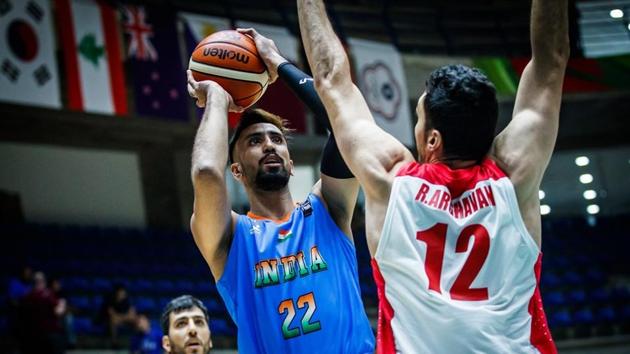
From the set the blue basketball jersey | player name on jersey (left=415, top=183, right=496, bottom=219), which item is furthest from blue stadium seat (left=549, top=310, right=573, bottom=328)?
player name on jersey (left=415, top=183, right=496, bottom=219)

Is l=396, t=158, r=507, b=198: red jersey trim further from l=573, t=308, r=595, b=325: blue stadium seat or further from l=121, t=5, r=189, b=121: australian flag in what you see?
l=573, t=308, r=595, b=325: blue stadium seat

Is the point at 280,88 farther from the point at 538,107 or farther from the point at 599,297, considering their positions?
the point at 538,107

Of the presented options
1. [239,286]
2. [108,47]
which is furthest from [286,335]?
[108,47]

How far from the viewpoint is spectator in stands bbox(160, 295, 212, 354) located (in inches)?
184

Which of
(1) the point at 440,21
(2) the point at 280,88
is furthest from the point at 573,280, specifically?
(2) the point at 280,88

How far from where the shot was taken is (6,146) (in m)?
17.1

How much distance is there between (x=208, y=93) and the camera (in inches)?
135

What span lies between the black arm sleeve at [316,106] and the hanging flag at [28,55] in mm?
9452

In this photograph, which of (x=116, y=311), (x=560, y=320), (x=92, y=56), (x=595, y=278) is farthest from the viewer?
(x=595, y=278)

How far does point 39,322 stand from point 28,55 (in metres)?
4.10

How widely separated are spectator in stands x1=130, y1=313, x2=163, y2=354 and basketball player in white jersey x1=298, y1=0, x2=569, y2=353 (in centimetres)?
724

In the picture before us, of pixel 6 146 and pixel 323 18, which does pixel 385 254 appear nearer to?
pixel 323 18

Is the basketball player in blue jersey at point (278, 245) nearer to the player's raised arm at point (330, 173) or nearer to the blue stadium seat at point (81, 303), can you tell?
the player's raised arm at point (330, 173)

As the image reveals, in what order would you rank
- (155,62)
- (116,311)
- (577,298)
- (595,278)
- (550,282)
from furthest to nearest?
(595,278), (550,282), (577,298), (155,62), (116,311)
